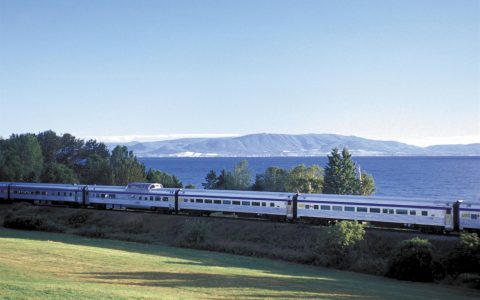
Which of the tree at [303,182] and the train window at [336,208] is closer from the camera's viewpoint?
the train window at [336,208]

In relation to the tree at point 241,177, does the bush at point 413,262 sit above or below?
below

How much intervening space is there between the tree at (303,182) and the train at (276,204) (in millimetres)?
32566

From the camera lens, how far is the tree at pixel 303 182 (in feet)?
284

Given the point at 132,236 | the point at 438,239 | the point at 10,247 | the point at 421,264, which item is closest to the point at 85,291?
the point at 10,247

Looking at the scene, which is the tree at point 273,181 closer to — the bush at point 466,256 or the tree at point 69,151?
the tree at point 69,151

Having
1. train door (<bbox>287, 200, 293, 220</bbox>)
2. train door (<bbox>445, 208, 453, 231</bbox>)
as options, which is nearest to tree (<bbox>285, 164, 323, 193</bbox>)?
train door (<bbox>287, 200, 293, 220</bbox>)

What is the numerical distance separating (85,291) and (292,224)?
1110 inches

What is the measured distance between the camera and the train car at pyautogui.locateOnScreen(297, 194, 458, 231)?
38844 millimetres

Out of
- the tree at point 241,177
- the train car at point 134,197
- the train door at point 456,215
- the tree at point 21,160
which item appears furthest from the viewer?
the tree at point 241,177

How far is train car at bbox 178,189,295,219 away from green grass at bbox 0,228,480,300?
9.73 meters

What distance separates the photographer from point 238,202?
49375 millimetres

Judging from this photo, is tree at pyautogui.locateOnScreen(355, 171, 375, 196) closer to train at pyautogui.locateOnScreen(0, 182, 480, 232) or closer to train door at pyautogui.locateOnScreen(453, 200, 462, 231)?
train at pyautogui.locateOnScreen(0, 182, 480, 232)

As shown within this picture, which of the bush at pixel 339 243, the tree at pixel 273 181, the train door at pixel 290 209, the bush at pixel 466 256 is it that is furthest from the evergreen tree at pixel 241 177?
the bush at pixel 466 256

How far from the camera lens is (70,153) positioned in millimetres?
122938
